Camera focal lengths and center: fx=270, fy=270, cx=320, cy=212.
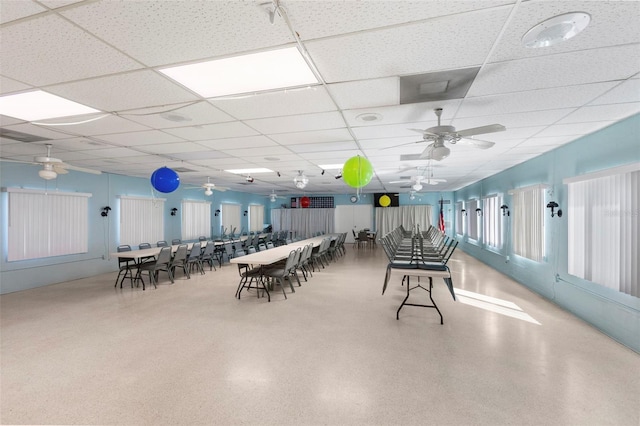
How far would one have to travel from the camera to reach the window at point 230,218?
11367 mm

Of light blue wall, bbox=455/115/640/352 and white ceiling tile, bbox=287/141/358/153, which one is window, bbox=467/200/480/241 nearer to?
light blue wall, bbox=455/115/640/352

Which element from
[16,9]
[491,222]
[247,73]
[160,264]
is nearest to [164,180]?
[160,264]

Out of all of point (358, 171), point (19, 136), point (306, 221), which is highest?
point (19, 136)

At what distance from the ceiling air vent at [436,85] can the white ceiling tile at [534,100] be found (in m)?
0.31

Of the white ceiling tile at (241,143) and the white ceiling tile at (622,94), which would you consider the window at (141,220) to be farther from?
the white ceiling tile at (622,94)

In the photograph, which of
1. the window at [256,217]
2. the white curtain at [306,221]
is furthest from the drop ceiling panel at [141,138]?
the white curtain at [306,221]

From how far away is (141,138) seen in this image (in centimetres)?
391

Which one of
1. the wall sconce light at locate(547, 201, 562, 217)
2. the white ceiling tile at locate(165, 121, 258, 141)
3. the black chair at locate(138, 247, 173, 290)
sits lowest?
the black chair at locate(138, 247, 173, 290)

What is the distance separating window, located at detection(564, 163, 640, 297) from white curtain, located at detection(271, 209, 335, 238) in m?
11.0

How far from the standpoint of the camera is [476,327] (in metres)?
3.54

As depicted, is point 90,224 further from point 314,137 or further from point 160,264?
point 314,137

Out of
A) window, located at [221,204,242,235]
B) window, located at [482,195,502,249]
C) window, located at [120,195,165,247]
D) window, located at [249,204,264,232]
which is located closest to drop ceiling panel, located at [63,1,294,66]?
window, located at [120,195,165,247]

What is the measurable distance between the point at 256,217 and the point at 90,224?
25.2 feet

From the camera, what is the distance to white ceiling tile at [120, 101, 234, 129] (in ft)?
9.16
